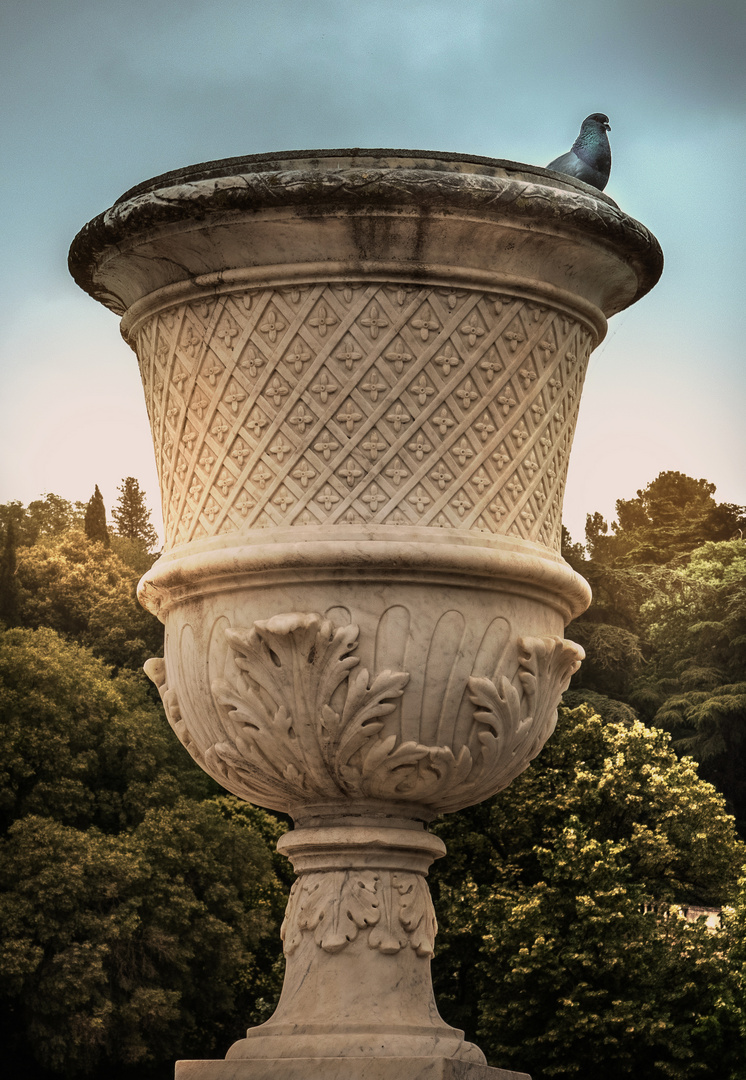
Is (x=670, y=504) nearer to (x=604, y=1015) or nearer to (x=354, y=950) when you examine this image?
(x=604, y=1015)

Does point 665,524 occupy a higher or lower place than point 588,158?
higher

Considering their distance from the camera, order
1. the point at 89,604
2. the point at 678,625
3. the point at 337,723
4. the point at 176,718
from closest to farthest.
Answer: the point at 337,723
the point at 176,718
the point at 89,604
the point at 678,625

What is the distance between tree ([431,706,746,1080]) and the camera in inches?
775

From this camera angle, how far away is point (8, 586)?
30594mm

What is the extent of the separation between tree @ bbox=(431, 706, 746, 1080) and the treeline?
4 cm

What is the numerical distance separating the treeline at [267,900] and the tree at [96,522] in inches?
343

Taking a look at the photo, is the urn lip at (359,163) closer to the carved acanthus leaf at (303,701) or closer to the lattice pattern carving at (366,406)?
the lattice pattern carving at (366,406)

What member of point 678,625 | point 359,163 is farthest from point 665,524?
point 359,163

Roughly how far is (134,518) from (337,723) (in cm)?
3826

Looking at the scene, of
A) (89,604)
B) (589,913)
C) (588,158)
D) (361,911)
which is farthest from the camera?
(89,604)

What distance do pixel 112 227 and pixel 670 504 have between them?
37252 mm

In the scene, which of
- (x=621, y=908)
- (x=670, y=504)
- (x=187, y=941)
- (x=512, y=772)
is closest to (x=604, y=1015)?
(x=621, y=908)

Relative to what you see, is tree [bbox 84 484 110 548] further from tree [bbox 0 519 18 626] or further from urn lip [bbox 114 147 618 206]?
urn lip [bbox 114 147 618 206]

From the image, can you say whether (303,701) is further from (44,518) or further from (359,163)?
(44,518)
